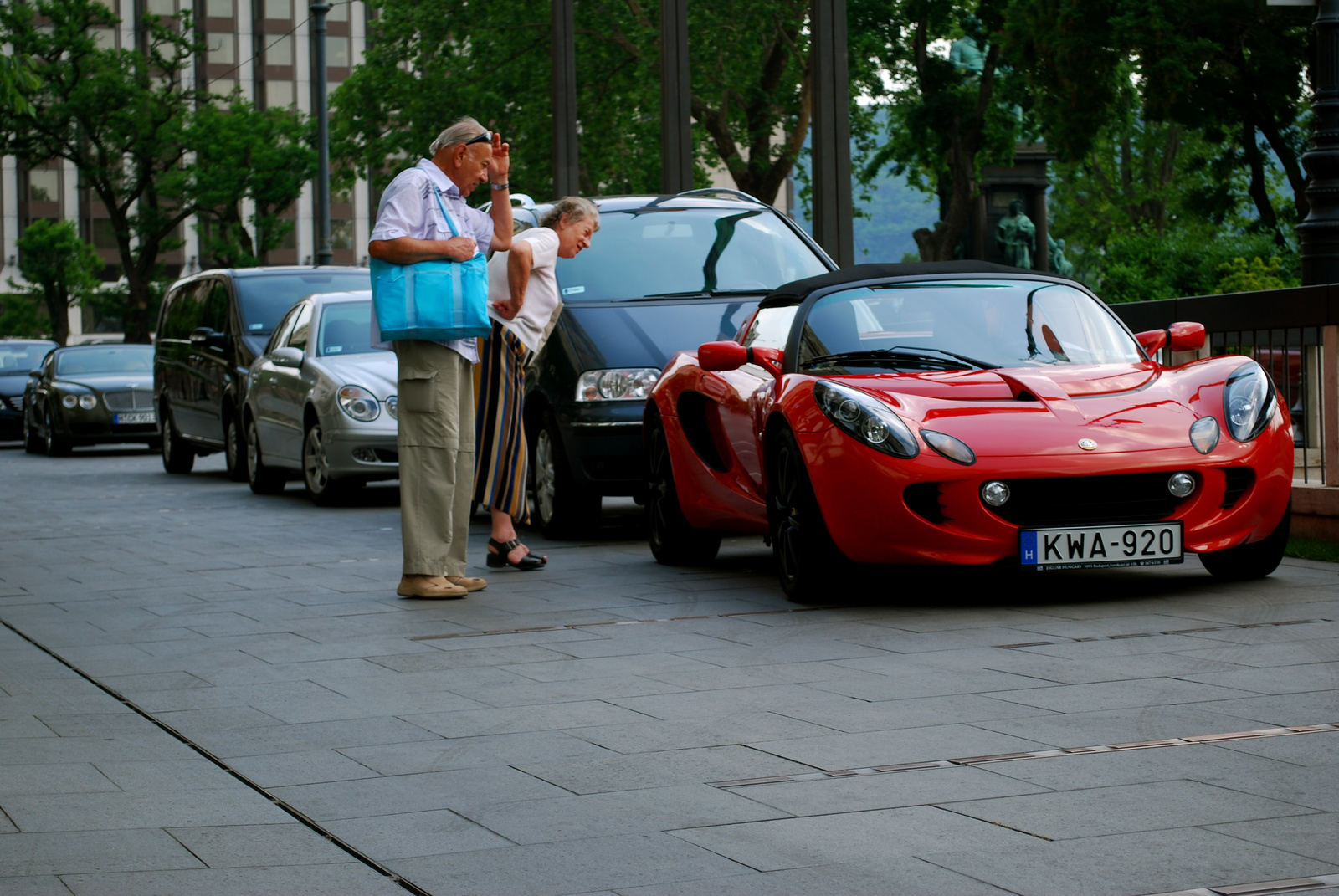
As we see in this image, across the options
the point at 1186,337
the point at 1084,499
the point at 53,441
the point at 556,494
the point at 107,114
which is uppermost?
the point at 107,114

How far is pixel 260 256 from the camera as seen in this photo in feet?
211

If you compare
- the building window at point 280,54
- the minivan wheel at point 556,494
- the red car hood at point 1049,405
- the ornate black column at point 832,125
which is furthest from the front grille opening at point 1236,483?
the building window at point 280,54

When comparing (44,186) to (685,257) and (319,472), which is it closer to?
(319,472)

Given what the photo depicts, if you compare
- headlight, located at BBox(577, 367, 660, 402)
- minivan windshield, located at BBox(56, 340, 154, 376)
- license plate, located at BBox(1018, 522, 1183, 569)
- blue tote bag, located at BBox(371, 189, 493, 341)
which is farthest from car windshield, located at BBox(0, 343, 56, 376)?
license plate, located at BBox(1018, 522, 1183, 569)

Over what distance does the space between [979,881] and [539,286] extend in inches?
233

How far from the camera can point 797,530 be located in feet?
24.8

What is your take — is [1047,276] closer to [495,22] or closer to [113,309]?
[495,22]

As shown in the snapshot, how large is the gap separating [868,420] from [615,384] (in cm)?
350

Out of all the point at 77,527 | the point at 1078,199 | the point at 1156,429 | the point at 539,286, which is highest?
the point at 1078,199

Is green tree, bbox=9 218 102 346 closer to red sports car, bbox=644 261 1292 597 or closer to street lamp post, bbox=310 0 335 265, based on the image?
street lamp post, bbox=310 0 335 265

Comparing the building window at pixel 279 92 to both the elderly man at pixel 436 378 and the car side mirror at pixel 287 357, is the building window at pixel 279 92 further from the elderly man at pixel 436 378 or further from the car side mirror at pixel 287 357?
the elderly man at pixel 436 378

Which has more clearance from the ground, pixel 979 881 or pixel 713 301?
pixel 713 301

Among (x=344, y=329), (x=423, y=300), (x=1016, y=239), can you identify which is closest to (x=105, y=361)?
(x=344, y=329)

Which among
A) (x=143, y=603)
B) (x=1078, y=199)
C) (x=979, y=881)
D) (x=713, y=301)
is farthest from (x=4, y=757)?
(x=1078, y=199)
